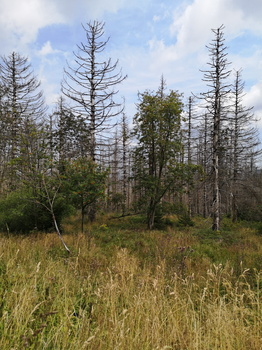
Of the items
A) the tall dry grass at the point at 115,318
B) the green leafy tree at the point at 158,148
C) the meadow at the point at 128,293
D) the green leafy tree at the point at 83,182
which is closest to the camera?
the tall dry grass at the point at 115,318

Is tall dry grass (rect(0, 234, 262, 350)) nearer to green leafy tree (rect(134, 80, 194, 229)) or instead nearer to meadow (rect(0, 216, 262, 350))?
meadow (rect(0, 216, 262, 350))

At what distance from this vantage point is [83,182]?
29.1 feet

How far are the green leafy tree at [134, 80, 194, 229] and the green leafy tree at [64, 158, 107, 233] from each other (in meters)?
3.34

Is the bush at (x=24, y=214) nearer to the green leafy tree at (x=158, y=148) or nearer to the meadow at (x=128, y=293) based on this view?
the meadow at (x=128, y=293)

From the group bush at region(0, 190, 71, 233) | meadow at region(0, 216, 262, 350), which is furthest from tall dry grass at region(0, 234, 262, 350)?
bush at region(0, 190, 71, 233)

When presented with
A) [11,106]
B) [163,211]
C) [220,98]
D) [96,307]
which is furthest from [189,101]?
[96,307]

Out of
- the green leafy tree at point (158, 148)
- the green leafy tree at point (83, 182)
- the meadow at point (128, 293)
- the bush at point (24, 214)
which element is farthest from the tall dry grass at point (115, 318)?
the green leafy tree at point (158, 148)

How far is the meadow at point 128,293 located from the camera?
6.44 feet

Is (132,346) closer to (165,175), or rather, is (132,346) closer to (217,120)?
(165,175)

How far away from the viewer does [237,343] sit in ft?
6.72

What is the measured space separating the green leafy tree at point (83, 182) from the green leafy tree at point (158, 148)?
3.34 meters

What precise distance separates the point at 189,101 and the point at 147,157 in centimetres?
1544

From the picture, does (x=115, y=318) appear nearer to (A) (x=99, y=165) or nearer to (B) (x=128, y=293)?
(B) (x=128, y=293)

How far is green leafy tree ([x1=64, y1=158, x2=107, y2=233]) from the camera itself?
8875mm
